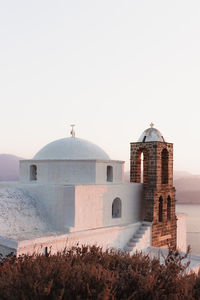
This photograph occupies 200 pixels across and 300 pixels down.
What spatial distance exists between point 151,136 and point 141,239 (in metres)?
4.49

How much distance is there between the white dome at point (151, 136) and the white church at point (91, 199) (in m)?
0.02

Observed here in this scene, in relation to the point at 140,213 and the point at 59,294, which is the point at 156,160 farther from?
the point at 59,294

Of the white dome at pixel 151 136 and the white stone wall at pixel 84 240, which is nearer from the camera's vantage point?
the white stone wall at pixel 84 240

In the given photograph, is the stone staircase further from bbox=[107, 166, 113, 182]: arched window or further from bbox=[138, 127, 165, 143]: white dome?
bbox=[138, 127, 165, 143]: white dome

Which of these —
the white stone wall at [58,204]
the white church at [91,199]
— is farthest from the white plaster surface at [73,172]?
the white stone wall at [58,204]

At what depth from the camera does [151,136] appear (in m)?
13.8

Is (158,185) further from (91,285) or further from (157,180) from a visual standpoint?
(91,285)

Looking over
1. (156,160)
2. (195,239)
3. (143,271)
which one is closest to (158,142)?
(156,160)

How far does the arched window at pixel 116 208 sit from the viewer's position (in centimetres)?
1276

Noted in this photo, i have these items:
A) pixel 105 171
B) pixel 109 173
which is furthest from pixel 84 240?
pixel 109 173

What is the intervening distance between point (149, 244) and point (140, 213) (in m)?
1.47

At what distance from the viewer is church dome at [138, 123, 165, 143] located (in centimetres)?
1368

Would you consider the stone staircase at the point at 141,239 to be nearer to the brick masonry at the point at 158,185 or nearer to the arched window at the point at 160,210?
the brick masonry at the point at 158,185

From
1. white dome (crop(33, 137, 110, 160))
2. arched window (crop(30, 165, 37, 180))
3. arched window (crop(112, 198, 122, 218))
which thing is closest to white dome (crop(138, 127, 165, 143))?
white dome (crop(33, 137, 110, 160))
